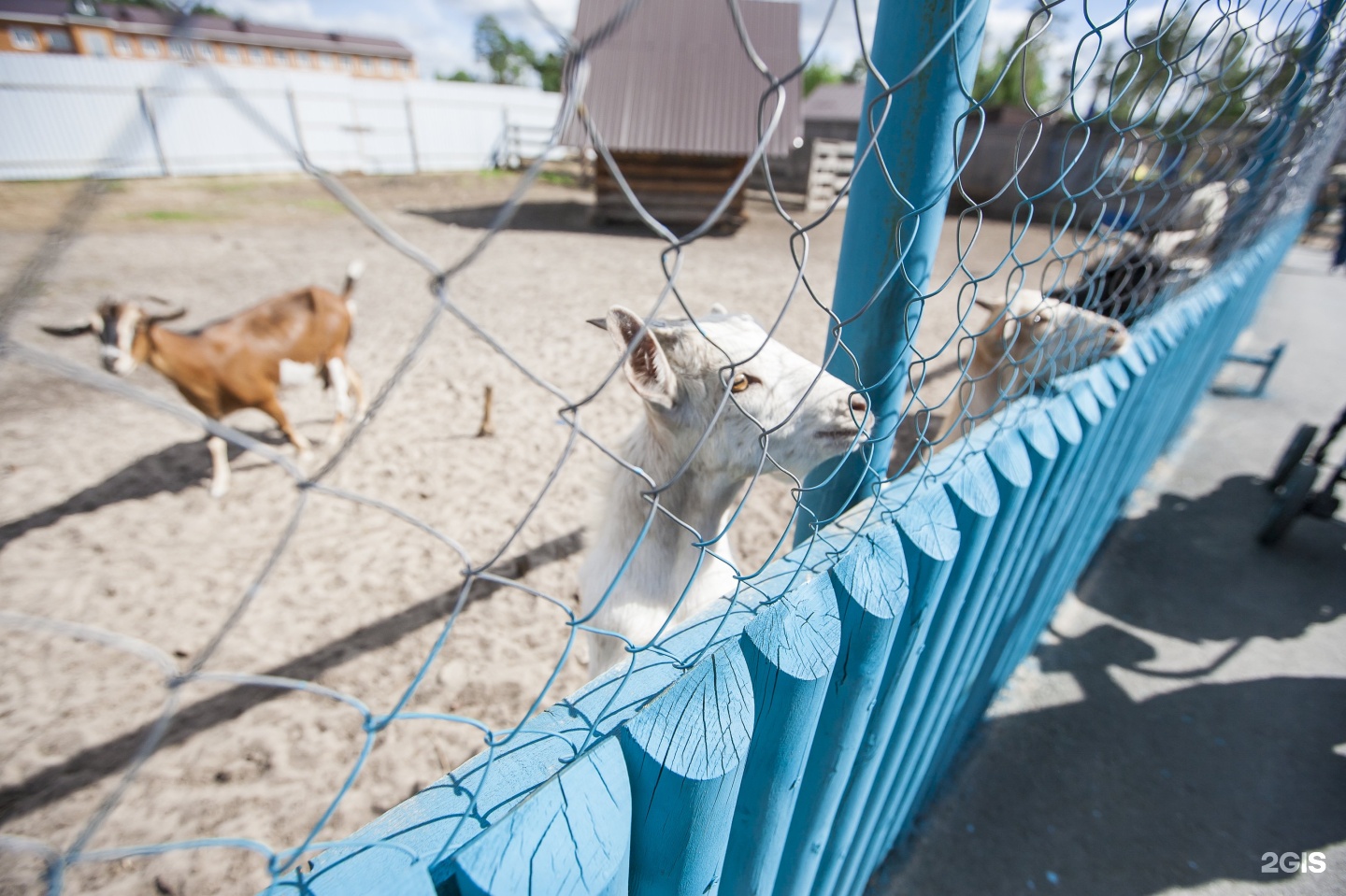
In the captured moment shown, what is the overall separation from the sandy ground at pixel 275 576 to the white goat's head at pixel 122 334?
950 mm

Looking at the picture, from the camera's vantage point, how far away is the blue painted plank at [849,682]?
1.35 m

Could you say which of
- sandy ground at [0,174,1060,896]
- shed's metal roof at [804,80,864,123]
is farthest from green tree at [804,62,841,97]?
sandy ground at [0,174,1060,896]

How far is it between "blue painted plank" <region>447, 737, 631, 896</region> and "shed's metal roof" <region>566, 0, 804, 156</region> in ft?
47.0

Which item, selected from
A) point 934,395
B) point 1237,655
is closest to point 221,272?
point 934,395

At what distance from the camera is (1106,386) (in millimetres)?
2600

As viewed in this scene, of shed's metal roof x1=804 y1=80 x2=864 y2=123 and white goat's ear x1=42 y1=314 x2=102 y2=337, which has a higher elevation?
shed's metal roof x1=804 y1=80 x2=864 y2=123

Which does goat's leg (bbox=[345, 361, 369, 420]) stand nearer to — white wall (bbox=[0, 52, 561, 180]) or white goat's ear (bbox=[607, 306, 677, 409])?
white goat's ear (bbox=[607, 306, 677, 409])

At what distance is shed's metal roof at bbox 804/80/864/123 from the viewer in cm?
3212

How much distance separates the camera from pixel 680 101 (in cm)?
1440

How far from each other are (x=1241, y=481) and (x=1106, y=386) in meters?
4.43

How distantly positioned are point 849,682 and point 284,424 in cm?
538

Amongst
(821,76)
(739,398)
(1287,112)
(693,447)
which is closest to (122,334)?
(693,447)

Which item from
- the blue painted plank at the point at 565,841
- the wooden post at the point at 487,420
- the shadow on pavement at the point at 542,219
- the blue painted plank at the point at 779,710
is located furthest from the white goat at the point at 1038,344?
the shadow on pavement at the point at 542,219

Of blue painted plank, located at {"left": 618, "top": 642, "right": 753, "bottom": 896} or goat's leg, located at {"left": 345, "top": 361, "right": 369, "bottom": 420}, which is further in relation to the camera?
goat's leg, located at {"left": 345, "top": 361, "right": 369, "bottom": 420}
